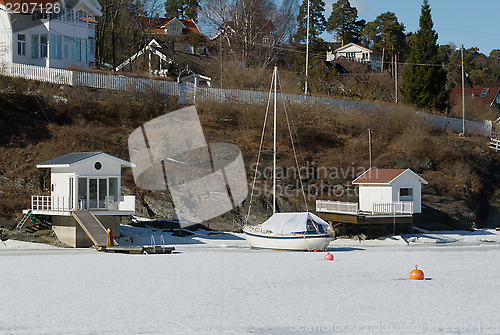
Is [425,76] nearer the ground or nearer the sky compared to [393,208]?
nearer the sky

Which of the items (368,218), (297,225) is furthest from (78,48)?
(297,225)

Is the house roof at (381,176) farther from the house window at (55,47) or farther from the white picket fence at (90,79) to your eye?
the house window at (55,47)

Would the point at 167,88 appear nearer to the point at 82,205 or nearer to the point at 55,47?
the point at 55,47

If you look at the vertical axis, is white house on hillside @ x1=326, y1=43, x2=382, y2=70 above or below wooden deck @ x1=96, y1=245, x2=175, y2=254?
→ above

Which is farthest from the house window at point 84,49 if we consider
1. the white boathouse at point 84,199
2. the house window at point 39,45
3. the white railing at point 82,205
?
the white railing at point 82,205

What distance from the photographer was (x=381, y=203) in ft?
130

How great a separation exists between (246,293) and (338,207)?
19546mm

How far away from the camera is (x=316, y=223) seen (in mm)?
32781

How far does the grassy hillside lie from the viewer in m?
41.8

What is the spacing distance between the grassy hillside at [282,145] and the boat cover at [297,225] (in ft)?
23.0

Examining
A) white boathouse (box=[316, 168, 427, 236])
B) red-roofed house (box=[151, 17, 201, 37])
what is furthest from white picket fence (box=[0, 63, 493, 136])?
red-roofed house (box=[151, 17, 201, 37])

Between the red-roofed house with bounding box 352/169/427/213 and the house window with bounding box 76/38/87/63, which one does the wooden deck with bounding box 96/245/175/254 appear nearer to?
the red-roofed house with bounding box 352/169/427/213

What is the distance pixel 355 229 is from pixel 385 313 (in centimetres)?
2264

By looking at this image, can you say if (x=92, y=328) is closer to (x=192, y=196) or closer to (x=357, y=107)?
(x=192, y=196)
